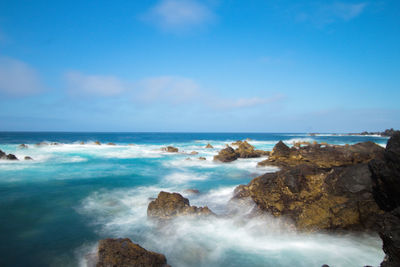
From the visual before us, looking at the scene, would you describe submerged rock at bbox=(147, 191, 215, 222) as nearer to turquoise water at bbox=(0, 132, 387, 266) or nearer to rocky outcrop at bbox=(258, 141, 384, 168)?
turquoise water at bbox=(0, 132, 387, 266)

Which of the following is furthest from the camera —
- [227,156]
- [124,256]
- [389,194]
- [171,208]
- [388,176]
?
[227,156]

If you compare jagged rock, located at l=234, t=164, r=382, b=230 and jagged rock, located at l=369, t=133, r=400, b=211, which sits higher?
jagged rock, located at l=369, t=133, r=400, b=211

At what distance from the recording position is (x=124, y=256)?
15.8 feet

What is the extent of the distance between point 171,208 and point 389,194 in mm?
6380

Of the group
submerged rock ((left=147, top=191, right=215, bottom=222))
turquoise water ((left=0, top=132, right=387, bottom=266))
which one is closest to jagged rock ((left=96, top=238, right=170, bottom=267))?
turquoise water ((left=0, top=132, right=387, bottom=266))

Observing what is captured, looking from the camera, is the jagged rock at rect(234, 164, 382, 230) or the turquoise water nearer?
the turquoise water

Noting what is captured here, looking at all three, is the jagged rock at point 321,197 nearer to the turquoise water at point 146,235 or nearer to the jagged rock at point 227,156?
the turquoise water at point 146,235

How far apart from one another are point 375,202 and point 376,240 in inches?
38.6

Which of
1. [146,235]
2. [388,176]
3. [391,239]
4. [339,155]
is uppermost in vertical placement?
[388,176]

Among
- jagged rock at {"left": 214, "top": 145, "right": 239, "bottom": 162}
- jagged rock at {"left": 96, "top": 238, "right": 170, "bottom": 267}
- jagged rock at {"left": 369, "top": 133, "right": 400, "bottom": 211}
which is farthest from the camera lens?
jagged rock at {"left": 214, "top": 145, "right": 239, "bottom": 162}

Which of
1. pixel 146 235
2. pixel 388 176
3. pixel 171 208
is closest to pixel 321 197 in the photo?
pixel 388 176

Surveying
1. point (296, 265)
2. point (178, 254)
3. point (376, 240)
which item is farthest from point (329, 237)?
point (178, 254)

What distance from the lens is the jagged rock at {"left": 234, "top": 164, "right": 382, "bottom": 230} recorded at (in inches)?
249

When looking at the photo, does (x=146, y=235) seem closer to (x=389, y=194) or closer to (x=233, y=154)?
(x=389, y=194)
